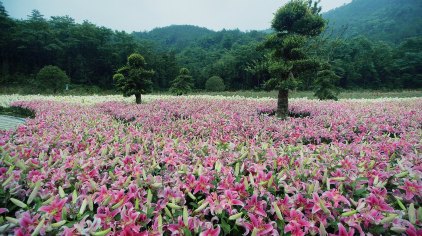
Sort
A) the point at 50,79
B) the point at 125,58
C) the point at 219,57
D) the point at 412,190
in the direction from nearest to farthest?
the point at 412,190
the point at 50,79
the point at 125,58
the point at 219,57

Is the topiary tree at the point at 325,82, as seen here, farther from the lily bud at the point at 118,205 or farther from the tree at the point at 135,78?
the lily bud at the point at 118,205

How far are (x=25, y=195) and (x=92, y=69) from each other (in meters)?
60.9

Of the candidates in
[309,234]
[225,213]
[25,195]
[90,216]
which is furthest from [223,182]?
[25,195]

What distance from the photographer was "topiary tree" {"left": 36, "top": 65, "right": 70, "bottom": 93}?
30828 millimetres

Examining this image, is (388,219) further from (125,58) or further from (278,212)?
(125,58)

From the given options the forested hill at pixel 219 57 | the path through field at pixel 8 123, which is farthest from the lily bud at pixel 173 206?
the forested hill at pixel 219 57

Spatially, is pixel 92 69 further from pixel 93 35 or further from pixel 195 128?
pixel 195 128

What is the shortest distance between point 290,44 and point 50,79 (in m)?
29.7

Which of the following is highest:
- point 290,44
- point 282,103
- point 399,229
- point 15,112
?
point 290,44

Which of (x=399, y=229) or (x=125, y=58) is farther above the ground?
(x=125, y=58)

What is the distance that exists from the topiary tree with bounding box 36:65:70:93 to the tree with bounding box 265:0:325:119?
93.2 feet

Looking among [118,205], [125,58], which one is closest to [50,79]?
[125,58]

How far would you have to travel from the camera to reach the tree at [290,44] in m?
11.0

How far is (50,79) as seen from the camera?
31.1 metres
